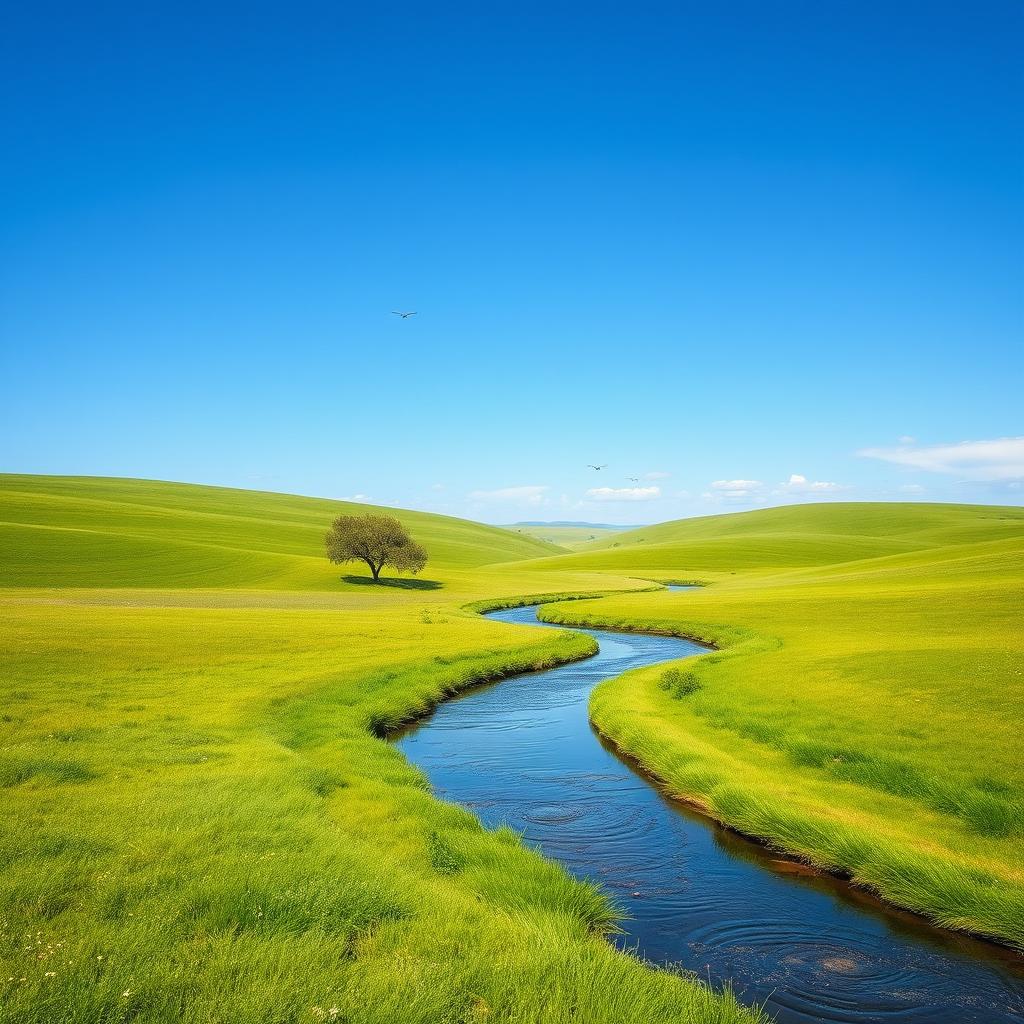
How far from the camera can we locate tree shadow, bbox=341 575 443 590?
88250 mm

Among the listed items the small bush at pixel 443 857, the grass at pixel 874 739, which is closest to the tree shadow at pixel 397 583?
the grass at pixel 874 739

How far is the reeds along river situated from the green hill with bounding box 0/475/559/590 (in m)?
68.2

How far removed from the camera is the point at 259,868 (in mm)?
10070

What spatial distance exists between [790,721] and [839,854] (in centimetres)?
736

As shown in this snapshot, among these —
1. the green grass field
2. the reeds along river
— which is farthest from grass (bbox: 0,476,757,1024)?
the reeds along river

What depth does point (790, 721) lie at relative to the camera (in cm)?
2072

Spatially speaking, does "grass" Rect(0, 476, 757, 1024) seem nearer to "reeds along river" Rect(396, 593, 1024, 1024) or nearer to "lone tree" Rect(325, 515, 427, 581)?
"reeds along river" Rect(396, 593, 1024, 1024)

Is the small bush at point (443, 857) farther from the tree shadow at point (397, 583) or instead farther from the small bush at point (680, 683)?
the tree shadow at point (397, 583)

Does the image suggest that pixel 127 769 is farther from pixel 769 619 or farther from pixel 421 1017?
pixel 769 619

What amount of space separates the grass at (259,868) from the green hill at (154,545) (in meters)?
56.7

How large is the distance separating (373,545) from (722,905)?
79.2 meters

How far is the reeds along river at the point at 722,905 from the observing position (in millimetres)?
10055

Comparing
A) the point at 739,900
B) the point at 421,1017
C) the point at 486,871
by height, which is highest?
the point at 421,1017

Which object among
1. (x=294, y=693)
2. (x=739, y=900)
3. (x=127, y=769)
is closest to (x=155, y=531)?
(x=294, y=693)
